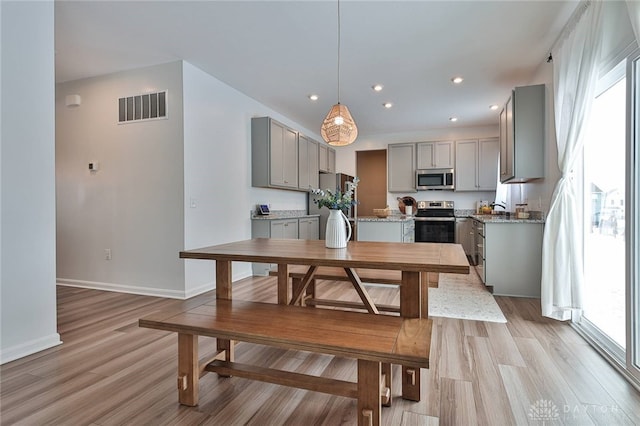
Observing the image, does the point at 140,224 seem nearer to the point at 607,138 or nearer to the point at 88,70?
the point at 88,70

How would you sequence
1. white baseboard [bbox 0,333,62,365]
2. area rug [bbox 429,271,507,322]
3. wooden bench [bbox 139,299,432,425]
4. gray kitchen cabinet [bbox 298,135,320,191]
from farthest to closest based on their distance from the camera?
1. gray kitchen cabinet [bbox 298,135,320,191]
2. area rug [bbox 429,271,507,322]
3. white baseboard [bbox 0,333,62,365]
4. wooden bench [bbox 139,299,432,425]

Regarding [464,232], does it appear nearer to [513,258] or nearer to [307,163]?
[513,258]

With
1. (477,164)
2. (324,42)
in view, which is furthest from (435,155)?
(324,42)

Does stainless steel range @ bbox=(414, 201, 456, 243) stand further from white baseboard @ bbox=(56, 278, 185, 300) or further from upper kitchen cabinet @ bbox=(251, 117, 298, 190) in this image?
white baseboard @ bbox=(56, 278, 185, 300)

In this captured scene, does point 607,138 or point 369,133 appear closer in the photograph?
point 607,138

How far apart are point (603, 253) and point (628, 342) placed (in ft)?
2.76

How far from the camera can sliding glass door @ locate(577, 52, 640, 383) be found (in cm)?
197

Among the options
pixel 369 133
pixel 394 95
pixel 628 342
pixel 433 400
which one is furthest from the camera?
pixel 369 133

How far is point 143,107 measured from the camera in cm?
390

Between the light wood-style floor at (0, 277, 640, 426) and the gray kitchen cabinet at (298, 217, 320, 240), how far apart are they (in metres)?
3.32

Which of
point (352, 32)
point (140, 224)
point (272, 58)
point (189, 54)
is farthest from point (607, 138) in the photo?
point (140, 224)

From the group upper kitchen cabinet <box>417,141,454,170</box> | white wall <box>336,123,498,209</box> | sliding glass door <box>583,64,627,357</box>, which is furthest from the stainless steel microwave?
sliding glass door <box>583,64,627,357</box>

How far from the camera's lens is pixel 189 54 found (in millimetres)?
3574

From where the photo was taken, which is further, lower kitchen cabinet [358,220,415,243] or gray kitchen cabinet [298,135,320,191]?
gray kitchen cabinet [298,135,320,191]
